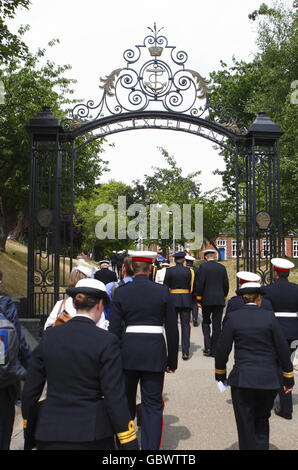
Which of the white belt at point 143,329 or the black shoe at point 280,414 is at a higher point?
the white belt at point 143,329

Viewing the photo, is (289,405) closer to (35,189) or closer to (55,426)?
(55,426)

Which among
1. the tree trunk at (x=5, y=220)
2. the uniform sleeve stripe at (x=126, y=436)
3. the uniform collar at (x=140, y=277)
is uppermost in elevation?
the tree trunk at (x=5, y=220)

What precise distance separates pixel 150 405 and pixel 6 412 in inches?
46.7

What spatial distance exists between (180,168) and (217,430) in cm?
3062

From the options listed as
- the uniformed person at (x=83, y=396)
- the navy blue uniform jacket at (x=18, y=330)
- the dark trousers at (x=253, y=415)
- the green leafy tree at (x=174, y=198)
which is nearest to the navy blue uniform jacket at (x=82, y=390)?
the uniformed person at (x=83, y=396)

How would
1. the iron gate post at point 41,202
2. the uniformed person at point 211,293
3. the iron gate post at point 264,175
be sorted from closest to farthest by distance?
the uniformed person at point 211,293 → the iron gate post at point 41,202 → the iron gate post at point 264,175

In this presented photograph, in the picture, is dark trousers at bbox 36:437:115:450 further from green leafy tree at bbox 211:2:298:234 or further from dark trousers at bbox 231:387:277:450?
green leafy tree at bbox 211:2:298:234

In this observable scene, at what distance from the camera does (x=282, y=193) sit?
20422mm

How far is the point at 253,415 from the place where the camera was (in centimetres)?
368

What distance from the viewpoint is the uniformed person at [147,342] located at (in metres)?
3.90

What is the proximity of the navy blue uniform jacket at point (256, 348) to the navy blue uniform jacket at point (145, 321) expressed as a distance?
548mm

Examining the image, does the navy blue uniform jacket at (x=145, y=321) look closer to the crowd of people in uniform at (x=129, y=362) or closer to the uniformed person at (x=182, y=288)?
the crowd of people in uniform at (x=129, y=362)

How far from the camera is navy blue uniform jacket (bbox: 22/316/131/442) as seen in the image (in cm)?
251

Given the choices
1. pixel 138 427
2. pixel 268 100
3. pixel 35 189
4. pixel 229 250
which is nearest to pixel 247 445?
pixel 138 427
